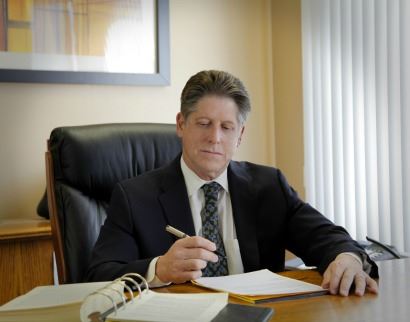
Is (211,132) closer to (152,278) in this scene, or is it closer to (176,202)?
(176,202)

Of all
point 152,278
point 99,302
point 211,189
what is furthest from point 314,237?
point 99,302

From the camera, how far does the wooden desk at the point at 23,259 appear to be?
2332mm

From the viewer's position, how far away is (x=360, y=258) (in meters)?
1.46

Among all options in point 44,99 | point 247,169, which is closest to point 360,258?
point 247,169

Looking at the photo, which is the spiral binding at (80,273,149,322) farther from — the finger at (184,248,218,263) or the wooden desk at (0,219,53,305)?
the wooden desk at (0,219,53,305)

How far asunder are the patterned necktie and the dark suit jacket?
0.17ft

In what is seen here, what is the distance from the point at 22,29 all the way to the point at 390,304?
228cm

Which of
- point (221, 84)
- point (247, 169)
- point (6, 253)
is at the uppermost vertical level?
point (221, 84)

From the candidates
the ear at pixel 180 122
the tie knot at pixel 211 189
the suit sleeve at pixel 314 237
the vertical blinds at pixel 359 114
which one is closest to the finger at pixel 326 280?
the suit sleeve at pixel 314 237

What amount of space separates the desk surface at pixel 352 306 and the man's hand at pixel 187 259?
3cm

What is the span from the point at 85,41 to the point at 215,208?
5.24 feet

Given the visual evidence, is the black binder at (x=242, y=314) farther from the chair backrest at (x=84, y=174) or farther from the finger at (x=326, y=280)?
the chair backrest at (x=84, y=174)

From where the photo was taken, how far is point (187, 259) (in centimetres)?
131

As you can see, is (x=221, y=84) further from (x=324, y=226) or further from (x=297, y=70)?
(x=297, y=70)
